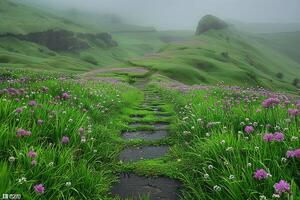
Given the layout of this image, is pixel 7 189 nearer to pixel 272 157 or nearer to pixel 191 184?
pixel 191 184

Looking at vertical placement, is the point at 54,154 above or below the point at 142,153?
above

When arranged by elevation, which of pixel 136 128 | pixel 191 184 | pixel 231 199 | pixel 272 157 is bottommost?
pixel 136 128

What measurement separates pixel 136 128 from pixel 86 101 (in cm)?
241

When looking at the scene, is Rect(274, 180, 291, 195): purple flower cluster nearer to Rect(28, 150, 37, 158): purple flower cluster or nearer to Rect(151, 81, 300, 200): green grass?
Rect(151, 81, 300, 200): green grass

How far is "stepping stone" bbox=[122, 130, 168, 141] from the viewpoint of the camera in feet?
37.9

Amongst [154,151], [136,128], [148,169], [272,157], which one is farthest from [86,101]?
[272,157]

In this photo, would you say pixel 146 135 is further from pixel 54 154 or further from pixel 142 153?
pixel 54 154

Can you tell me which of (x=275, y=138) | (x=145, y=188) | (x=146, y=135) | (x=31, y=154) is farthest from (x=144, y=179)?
(x=146, y=135)

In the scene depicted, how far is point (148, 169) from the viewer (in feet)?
26.6

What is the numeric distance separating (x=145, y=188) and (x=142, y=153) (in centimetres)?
269

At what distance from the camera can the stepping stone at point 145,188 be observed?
6680mm

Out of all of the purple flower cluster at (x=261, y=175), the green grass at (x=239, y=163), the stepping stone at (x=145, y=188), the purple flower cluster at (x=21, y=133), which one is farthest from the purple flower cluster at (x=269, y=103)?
the purple flower cluster at (x=21, y=133)

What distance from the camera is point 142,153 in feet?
32.0

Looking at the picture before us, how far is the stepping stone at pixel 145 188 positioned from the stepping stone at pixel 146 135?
3.65m
